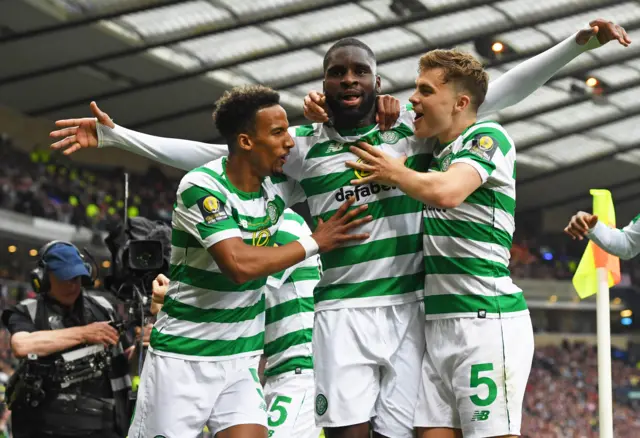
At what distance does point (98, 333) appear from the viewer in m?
5.73

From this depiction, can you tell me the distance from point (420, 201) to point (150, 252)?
1.88 metres

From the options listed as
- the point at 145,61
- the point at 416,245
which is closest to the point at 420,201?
the point at 416,245

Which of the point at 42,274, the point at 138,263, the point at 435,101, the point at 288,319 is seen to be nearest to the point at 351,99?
the point at 435,101

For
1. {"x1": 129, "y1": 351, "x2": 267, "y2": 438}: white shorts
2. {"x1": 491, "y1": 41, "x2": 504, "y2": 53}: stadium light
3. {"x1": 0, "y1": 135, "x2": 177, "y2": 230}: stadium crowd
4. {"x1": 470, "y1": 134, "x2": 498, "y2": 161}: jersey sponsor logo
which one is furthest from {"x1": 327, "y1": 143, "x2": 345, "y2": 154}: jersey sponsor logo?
{"x1": 491, "y1": 41, "x2": 504, "y2": 53}: stadium light

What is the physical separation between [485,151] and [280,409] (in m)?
1.80

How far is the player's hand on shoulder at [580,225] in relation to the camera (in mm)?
4994

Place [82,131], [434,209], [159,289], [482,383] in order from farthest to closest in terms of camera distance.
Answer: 1. [159,289]
2. [82,131]
3. [434,209]
4. [482,383]

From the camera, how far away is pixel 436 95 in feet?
13.3

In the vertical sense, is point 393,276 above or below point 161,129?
below

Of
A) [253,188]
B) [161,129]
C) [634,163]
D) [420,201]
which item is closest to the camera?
[420,201]

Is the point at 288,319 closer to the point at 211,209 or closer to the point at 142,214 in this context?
the point at 211,209

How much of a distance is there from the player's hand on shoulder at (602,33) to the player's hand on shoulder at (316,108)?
3.58 feet

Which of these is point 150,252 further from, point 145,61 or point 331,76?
point 145,61

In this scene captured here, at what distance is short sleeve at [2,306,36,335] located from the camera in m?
5.93
